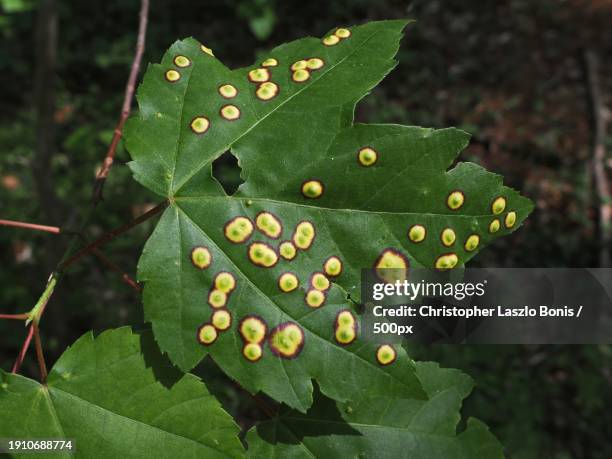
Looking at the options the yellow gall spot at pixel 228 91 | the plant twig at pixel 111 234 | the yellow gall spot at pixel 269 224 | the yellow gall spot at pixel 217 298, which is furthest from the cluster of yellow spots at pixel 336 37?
the yellow gall spot at pixel 217 298

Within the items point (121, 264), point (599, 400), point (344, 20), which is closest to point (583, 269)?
point (599, 400)

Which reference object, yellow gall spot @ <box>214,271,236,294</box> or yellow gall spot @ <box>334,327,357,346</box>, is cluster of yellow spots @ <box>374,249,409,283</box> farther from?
yellow gall spot @ <box>214,271,236,294</box>

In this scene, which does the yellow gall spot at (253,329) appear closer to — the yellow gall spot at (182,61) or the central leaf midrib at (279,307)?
the central leaf midrib at (279,307)

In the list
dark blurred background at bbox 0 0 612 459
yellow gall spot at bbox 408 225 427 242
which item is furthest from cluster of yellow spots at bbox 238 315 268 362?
dark blurred background at bbox 0 0 612 459

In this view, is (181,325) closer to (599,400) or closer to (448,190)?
(448,190)

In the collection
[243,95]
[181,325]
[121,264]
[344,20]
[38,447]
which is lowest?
[38,447]

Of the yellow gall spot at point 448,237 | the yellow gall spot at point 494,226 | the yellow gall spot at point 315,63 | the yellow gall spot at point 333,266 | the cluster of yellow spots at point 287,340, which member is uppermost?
the yellow gall spot at point 315,63
